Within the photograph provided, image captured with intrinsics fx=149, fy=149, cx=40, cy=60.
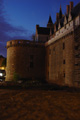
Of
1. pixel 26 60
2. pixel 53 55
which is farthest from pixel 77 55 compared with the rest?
pixel 26 60

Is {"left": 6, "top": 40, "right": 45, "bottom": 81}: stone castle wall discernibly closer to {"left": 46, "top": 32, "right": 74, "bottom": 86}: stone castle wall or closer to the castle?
the castle

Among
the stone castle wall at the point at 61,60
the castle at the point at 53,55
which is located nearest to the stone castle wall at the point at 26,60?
the castle at the point at 53,55

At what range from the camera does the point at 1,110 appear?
9570 millimetres

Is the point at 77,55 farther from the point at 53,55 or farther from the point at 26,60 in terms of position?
the point at 26,60

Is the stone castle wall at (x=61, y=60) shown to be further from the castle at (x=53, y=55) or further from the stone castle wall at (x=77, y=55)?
the stone castle wall at (x=77, y=55)

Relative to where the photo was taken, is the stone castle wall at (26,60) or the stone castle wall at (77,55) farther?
the stone castle wall at (26,60)

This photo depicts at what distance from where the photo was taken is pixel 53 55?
101 feet

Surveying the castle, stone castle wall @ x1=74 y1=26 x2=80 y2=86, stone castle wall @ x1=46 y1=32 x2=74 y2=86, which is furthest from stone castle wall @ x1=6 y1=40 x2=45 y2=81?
stone castle wall @ x1=74 y1=26 x2=80 y2=86

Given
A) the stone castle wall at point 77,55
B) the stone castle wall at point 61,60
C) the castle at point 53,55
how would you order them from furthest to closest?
the stone castle wall at point 61,60 → the castle at point 53,55 → the stone castle wall at point 77,55

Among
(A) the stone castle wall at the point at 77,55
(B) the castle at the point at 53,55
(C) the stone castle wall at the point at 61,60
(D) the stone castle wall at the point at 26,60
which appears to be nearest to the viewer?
(A) the stone castle wall at the point at 77,55

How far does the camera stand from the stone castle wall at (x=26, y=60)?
115 feet

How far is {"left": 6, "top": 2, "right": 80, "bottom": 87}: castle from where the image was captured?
2214cm

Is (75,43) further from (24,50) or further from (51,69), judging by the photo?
(24,50)

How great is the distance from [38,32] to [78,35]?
66.9 ft
